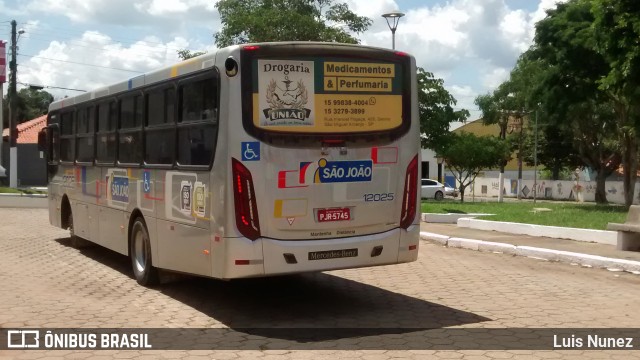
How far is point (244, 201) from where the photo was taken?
23.5 ft

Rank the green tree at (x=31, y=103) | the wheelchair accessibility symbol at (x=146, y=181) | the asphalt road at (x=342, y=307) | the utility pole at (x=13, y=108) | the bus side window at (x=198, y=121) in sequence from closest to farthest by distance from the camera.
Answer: the asphalt road at (x=342, y=307), the bus side window at (x=198, y=121), the wheelchair accessibility symbol at (x=146, y=181), the utility pole at (x=13, y=108), the green tree at (x=31, y=103)

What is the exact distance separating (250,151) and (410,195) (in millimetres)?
2049

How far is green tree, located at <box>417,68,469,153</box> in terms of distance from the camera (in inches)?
Result: 1470

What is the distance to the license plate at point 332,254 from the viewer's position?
7469 mm

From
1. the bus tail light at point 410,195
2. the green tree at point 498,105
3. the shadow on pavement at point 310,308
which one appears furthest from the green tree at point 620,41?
the green tree at point 498,105

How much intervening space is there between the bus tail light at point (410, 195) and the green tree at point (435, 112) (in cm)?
2942

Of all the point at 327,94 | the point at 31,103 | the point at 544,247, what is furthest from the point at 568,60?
the point at 31,103

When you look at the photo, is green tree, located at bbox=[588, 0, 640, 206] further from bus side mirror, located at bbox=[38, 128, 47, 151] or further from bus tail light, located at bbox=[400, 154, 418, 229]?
bus side mirror, located at bbox=[38, 128, 47, 151]

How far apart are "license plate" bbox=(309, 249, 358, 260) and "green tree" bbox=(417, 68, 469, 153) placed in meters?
30.1

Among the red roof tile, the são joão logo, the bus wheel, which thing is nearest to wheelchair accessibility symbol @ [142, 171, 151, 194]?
the bus wheel

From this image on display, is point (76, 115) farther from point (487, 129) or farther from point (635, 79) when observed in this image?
point (487, 129)

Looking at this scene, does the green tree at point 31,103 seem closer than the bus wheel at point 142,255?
No

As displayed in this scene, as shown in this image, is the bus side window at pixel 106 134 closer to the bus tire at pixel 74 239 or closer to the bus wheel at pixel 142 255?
the bus wheel at pixel 142 255

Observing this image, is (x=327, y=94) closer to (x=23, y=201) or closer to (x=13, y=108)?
(x=23, y=201)
